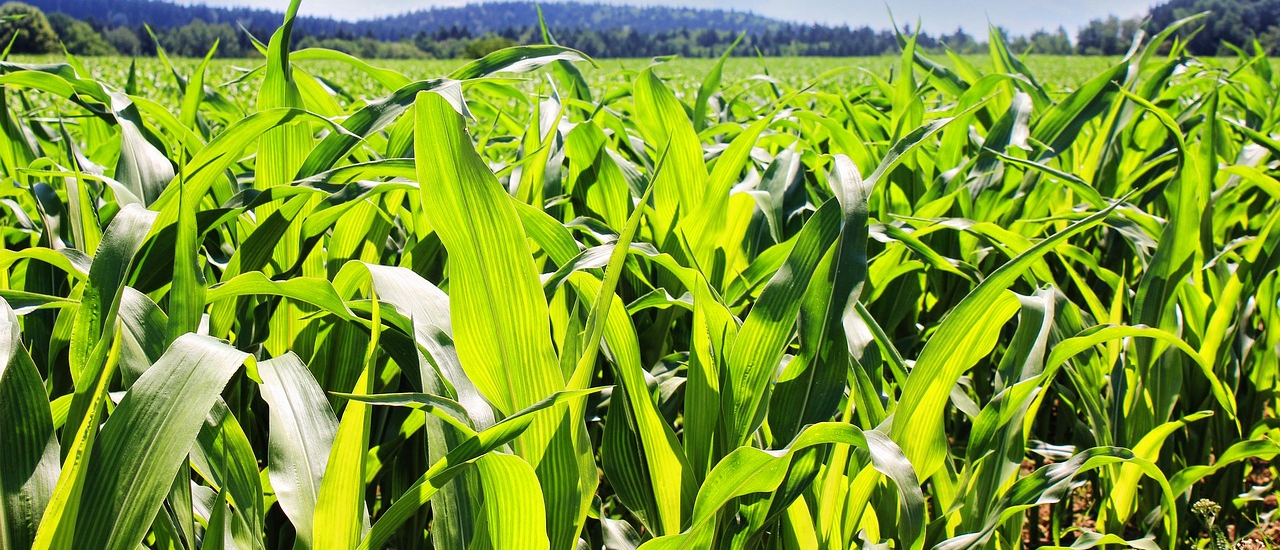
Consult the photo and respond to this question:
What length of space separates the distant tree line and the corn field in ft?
1.15

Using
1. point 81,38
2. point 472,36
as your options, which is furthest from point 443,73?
point 472,36

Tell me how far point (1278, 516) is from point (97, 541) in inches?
59.6

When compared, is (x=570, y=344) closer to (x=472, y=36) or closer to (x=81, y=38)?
(x=81, y=38)

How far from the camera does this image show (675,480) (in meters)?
0.66

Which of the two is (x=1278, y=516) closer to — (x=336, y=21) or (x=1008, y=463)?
(x=1008, y=463)

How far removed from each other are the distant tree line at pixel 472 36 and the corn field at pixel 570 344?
1.15ft

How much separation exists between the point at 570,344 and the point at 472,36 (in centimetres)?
8010

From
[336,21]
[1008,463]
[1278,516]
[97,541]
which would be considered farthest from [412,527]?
[336,21]

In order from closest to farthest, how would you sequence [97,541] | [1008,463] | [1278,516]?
[97,541], [1008,463], [1278,516]

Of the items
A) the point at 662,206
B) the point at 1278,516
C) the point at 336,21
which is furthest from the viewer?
the point at 336,21

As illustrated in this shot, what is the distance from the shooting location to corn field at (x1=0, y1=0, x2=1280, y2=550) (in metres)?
0.54

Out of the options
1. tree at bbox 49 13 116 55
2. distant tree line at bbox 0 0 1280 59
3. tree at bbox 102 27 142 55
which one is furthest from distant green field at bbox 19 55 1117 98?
tree at bbox 49 13 116 55

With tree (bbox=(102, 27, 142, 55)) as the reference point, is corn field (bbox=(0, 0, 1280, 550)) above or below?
below

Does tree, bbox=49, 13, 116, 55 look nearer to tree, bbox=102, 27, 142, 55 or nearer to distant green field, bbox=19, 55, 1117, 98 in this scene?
tree, bbox=102, 27, 142, 55
